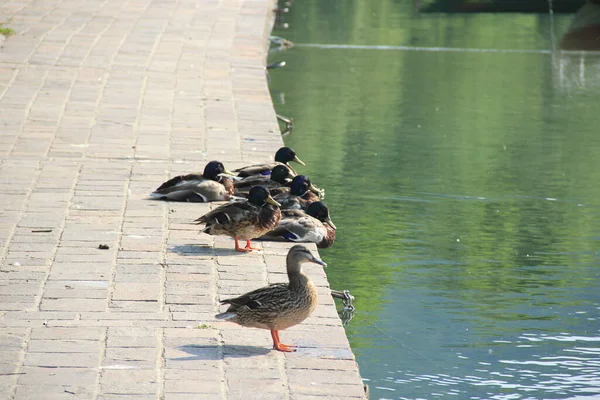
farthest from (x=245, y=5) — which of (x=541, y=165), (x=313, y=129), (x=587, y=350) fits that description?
(x=587, y=350)

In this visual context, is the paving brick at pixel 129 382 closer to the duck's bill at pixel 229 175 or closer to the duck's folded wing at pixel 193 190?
the duck's folded wing at pixel 193 190

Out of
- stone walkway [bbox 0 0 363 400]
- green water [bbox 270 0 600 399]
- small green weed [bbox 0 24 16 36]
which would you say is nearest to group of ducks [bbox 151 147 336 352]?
stone walkway [bbox 0 0 363 400]

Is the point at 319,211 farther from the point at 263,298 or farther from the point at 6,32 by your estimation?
the point at 6,32

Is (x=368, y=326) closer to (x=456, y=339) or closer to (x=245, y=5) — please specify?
(x=456, y=339)

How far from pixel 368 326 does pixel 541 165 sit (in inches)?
185

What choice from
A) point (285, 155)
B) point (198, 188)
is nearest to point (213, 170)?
point (198, 188)

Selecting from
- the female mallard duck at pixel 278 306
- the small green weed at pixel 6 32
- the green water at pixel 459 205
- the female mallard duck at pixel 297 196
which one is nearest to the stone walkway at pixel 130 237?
the female mallard duck at pixel 278 306

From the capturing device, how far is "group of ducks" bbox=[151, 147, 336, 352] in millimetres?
5570

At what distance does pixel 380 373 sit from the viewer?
20.6ft

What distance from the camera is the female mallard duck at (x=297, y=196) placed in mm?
8352

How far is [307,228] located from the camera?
778 centimetres

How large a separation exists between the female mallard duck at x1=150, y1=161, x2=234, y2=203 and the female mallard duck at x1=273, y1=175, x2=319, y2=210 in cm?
41

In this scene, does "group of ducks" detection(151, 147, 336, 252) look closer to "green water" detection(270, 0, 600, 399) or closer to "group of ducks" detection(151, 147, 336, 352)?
"group of ducks" detection(151, 147, 336, 352)

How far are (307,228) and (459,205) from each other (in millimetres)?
2361
